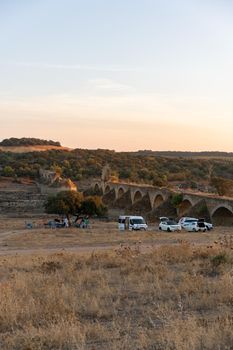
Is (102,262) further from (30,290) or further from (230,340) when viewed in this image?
(230,340)

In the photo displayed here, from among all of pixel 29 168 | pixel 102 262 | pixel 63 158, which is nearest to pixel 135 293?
pixel 102 262

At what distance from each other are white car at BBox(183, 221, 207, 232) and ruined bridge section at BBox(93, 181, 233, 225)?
4.98 meters

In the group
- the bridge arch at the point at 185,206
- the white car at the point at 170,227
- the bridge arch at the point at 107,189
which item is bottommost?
the white car at the point at 170,227

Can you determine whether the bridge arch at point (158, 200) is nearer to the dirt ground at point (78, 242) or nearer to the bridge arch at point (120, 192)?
the bridge arch at point (120, 192)

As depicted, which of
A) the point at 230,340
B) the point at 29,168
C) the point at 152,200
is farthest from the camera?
the point at 29,168

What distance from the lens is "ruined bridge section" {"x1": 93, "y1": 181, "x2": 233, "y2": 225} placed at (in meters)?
44.9

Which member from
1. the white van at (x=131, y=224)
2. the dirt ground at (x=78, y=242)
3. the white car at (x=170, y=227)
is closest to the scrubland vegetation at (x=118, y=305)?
the dirt ground at (x=78, y=242)

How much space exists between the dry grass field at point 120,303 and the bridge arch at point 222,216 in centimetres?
2712

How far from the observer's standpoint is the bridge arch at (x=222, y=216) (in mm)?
44906

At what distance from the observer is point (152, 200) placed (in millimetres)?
62750

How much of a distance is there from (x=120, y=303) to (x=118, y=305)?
8.1 inches

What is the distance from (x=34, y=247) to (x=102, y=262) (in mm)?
9845

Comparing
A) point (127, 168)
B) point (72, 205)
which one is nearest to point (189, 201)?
point (72, 205)

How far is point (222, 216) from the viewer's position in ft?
151
